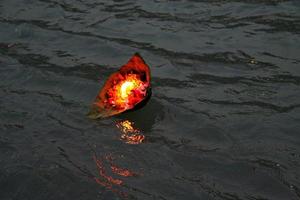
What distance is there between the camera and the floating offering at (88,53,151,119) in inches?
215

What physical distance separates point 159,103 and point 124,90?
0.50 m

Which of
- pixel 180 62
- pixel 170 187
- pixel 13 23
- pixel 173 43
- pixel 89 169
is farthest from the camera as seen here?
pixel 13 23

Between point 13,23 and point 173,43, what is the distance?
3197mm

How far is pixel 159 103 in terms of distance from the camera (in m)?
5.88

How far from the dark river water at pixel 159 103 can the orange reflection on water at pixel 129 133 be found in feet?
0.04

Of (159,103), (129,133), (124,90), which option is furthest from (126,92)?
(129,133)

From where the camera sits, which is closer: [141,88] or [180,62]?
[141,88]

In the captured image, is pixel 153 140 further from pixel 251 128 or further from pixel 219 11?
pixel 219 11

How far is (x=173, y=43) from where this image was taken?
297 inches

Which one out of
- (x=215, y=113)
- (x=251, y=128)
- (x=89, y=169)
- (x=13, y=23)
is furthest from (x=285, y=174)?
(x=13, y=23)

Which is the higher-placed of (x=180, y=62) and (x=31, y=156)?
(x=180, y=62)

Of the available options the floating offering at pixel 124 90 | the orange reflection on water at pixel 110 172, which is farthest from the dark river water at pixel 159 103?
the floating offering at pixel 124 90

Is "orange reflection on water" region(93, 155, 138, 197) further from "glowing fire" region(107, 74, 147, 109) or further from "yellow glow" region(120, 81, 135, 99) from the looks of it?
"yellow glow" region(120, 81, 135, 99)

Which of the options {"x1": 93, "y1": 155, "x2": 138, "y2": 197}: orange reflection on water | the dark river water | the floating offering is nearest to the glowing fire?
the floating offering
